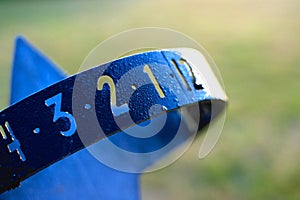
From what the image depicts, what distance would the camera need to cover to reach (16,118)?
20.1 inches

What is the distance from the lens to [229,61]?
1947 mm

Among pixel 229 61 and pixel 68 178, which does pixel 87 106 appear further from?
pixel 229 61

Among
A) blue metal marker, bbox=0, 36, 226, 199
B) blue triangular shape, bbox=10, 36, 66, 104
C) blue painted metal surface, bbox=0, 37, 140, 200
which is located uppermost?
blue triangular shape, bbox=10, 36, 66, 104

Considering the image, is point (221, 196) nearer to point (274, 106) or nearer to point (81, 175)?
→ point (274, 106)

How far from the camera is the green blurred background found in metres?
1.25

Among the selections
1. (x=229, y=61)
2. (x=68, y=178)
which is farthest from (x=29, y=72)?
(x=229, y=61)

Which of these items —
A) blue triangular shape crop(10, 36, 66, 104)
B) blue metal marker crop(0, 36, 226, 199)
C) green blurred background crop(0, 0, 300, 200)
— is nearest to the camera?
blue metal marker crop(0, 36, 226, 199)

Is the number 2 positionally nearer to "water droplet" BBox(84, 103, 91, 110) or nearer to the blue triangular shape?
"water droplet" BBox(84, 103, 91, 110)

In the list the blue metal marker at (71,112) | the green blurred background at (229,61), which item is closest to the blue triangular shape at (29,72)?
the blue metal marker at (71,112)

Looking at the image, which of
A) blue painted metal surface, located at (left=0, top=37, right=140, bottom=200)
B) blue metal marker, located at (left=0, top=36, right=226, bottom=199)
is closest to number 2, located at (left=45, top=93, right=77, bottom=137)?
blue metal marker, located at (left=0, top=36, right=226, bottom=199)

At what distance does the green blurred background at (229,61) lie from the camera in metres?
1.25

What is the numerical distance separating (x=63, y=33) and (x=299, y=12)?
Result: 1.22 meters

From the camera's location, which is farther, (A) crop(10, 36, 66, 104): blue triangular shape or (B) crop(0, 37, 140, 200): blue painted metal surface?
(A) crop(10, 36, 66, 104): blue triangular shape

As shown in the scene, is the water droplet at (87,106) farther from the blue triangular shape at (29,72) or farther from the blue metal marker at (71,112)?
the blue triangular shape at (29,72)
